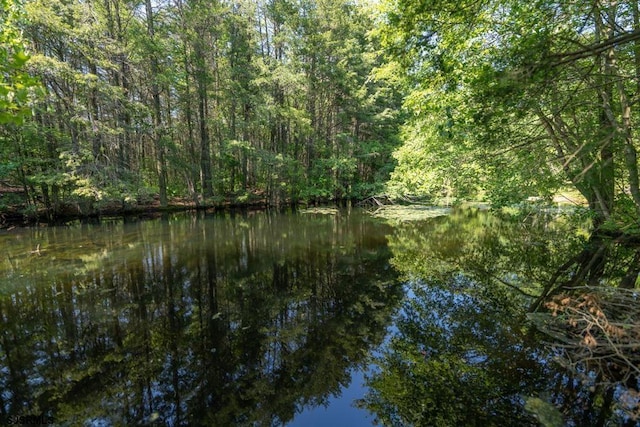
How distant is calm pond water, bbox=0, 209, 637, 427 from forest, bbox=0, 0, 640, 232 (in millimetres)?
2802

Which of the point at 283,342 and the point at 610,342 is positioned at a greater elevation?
the point at 610,342

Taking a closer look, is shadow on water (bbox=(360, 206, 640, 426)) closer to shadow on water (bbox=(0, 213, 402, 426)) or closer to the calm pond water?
the calm pond water

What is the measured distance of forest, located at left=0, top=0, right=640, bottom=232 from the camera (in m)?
4.15

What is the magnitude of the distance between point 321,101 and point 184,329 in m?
24.9

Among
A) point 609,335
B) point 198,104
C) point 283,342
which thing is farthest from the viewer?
point 198,104

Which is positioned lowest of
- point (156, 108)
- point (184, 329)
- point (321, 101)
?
point (184, 329)

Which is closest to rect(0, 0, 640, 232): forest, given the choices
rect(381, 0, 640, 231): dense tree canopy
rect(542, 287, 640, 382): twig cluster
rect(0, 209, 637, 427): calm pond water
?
rect(381, 0, 640, 231): dense tree canopy

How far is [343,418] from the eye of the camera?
357 cm

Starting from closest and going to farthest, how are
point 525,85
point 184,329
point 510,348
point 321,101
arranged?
point 525,85 < point 510,348 < point 184,329 < point 321,101

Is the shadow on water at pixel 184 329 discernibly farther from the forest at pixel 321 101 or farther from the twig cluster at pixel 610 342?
the forest at pixel 321 101

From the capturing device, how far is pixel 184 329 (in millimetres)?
5277

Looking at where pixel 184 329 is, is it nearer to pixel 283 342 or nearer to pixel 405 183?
pixel 283 342

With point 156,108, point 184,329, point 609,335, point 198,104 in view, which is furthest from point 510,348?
point 198,104

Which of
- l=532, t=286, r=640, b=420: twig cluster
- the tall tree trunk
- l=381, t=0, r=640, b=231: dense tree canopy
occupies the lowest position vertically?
l=532, t=286, r=640, b=420: twig cluster
